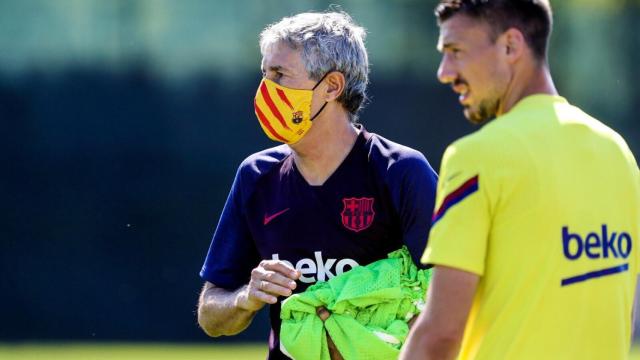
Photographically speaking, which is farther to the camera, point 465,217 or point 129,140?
point 129,140

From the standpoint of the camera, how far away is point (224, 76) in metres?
10.4

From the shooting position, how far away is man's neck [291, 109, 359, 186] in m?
3.87

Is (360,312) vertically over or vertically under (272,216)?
under

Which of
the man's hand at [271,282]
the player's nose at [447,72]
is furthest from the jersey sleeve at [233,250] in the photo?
the player's nose at [447,72]

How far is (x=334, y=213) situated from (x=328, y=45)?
60cm

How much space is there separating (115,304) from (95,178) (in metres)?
1.16

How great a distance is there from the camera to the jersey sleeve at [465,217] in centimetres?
264

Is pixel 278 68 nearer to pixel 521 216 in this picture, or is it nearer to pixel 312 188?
pixel 312 188

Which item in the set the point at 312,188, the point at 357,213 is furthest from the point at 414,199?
the point at 312,188

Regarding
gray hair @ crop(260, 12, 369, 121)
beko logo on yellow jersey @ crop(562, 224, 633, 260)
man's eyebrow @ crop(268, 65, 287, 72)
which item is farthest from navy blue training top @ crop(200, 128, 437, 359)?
beko logo on yellow jersey @ crop(562, 224, 633, 260)

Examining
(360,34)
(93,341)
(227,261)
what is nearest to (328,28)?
(360,34)

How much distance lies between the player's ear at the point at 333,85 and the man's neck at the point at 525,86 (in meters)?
1.17

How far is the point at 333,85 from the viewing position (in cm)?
397

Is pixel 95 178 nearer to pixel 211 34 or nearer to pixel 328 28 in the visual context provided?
pixel 211 34
